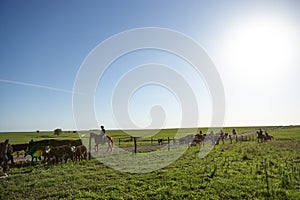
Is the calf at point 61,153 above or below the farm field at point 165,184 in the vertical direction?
above

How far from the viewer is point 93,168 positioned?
1653cm

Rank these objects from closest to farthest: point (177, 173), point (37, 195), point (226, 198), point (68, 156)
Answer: point (226, 198), point (37, 195), point (177, 173), point (68, 156)

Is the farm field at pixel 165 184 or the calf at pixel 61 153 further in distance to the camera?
the calf at pixel 61 153

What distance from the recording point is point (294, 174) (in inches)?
507

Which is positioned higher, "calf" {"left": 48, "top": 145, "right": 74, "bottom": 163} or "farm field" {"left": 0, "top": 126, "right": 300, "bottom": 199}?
"calf" {"left": 48, "top": 145, "right": 74, "bottom": 163}

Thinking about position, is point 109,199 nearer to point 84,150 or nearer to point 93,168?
point 93,168

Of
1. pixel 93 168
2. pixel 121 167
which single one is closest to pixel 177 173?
pixel 121 167

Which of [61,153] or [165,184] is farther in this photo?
[61,153]

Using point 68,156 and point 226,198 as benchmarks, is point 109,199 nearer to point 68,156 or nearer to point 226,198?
point 226,198

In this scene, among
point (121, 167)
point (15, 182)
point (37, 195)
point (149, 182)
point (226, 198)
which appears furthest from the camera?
point (121, 167)

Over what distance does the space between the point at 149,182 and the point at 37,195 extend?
4.77 metres

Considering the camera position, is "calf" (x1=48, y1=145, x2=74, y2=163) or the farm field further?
"calf" (x1=48, y1=145, x2=74, y2=163)

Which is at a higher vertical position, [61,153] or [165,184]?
[61,153]

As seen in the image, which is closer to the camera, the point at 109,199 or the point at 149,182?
the point at 109,199
